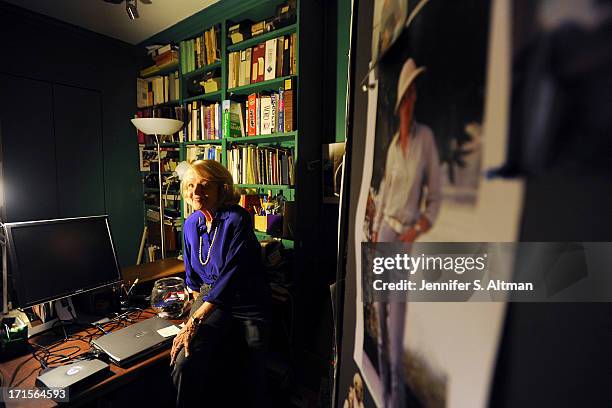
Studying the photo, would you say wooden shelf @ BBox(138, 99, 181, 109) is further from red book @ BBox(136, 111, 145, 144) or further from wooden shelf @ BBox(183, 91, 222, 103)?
wooden shelf @ BBox(183, 91, 222, 103)

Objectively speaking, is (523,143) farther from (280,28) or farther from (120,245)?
(120,245)

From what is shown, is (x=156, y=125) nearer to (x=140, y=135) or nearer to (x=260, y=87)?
(x=260, y=87)

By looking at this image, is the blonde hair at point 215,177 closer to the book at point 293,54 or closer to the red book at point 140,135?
the book at point 293,54

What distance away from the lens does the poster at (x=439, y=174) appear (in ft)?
0.77

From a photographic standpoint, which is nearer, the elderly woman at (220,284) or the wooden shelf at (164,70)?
the elderly woman at (220,284)

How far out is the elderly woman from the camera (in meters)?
1.47

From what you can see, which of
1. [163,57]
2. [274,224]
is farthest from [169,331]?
A: [163,57]

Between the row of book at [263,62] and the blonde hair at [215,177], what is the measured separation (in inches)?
34.0

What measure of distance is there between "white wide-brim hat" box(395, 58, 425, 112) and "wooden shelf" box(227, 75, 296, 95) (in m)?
1.85

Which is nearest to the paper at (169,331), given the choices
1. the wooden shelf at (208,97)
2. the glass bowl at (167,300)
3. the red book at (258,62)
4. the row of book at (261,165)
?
the glass bowl at (167,300)

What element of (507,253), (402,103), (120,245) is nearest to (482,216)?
(507,253)

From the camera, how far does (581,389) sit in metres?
0.20

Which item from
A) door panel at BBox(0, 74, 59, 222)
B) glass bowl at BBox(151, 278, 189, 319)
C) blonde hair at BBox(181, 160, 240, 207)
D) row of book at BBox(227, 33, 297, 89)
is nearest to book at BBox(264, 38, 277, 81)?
row of book at BBox(227, 33, 297, 89)

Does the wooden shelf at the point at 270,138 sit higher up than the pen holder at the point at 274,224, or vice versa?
the wooden shelf at the point at 270,138
